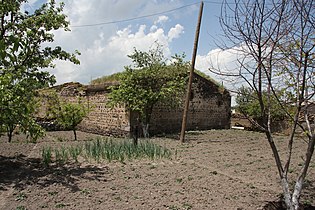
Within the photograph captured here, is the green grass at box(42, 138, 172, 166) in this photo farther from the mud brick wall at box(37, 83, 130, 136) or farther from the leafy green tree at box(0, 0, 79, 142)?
the mud brick wall at box(37, 83, 130, 136)

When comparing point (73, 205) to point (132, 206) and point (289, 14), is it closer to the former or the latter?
point (132, 206)

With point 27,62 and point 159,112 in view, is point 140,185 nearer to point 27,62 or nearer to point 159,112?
point 27,62

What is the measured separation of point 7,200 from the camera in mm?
4637

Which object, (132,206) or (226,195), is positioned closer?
(132,206)

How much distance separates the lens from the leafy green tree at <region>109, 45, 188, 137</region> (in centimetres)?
1240

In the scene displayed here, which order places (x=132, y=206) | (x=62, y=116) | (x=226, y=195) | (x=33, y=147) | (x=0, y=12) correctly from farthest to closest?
(x=62, y=116), (x=33, y=147), (x=0, y=12), (x=226, y=195), (x=132, y=206)

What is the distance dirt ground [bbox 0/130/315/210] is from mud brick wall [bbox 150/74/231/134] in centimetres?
740

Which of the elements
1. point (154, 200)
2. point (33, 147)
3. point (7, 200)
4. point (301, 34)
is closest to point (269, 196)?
point (154, 200)

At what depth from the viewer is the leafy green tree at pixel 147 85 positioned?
12395mm

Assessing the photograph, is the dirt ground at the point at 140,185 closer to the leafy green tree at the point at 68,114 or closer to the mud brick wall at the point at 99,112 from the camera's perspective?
the leafy green tree at the point at 68,114

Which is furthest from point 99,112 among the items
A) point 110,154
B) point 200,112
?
point 110,154

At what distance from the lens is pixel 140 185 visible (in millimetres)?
5246

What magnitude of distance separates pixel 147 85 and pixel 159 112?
2256 mm

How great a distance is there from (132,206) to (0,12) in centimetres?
486
